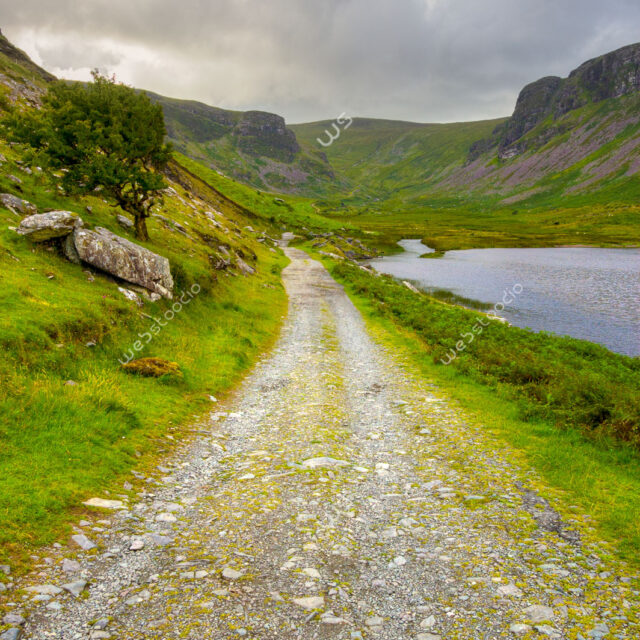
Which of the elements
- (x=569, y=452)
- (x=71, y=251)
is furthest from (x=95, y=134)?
(x=569, y=452)

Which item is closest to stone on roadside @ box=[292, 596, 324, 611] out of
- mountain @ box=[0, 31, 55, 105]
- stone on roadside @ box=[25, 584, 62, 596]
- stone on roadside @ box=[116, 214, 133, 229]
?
stone on roadside @ box=[25, 584, 62, 596]

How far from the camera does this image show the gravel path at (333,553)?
5.48 meters

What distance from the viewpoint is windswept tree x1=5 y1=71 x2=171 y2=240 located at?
78.0ft

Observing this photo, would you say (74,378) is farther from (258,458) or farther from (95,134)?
(95,134)

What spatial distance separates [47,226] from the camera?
747 inches

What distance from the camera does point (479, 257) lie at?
104 meters

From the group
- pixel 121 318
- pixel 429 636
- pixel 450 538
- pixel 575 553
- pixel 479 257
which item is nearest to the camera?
Result: pixel 429 636

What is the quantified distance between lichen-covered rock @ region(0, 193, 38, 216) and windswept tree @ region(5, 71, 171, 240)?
293cm

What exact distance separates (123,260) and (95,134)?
9.43 metres

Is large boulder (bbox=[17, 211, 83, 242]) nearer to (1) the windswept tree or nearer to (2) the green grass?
(1) the windswept tree

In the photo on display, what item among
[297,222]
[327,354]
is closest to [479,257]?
[297,222]

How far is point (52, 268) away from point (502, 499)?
20.3 metres

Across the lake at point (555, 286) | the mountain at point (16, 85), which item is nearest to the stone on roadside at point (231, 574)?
the lake at point (555, 286)

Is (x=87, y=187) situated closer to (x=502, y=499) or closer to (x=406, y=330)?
(x=406, y=330)
